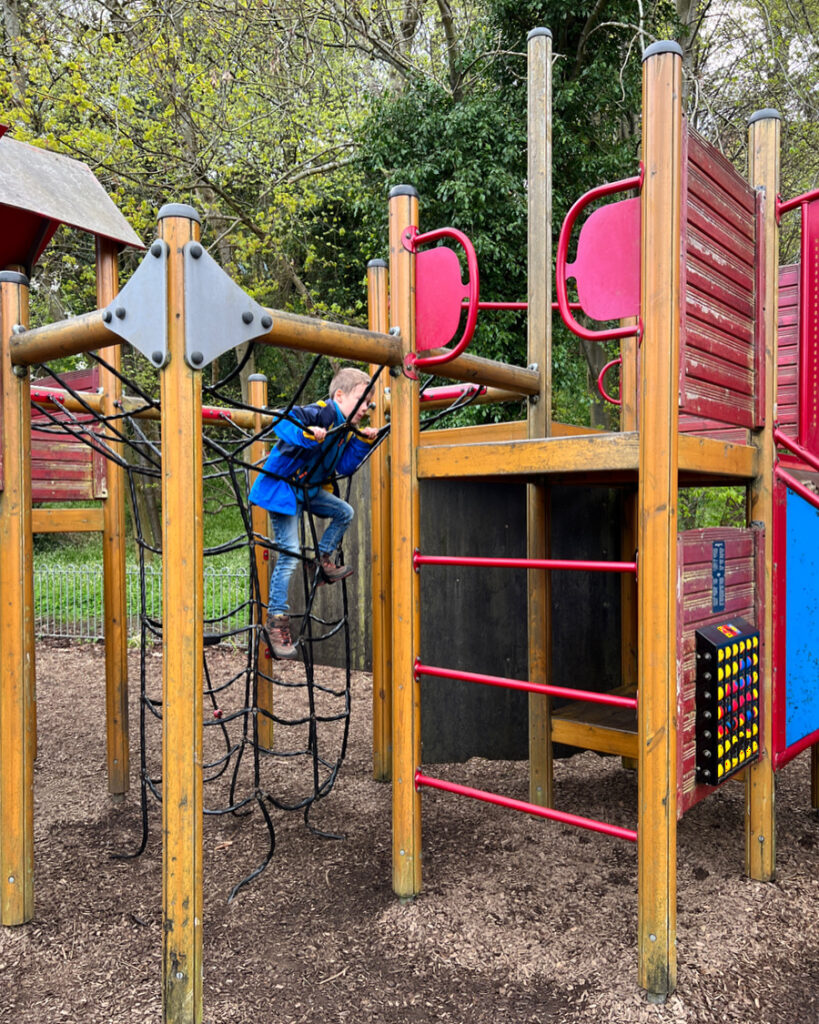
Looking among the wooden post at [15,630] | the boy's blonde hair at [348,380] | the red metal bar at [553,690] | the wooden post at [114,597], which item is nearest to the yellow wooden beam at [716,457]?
the red metal bar at [553,690]

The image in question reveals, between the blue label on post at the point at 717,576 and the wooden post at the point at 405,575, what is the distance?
913mm

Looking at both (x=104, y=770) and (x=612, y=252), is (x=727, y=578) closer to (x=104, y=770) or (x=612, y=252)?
(x=612, y=252)

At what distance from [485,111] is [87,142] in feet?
16.2

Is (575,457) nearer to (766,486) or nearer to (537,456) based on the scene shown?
(537,456)

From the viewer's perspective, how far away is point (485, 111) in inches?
355

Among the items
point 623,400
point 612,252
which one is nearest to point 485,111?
point 623,400

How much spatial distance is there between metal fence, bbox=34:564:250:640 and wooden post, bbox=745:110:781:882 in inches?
271

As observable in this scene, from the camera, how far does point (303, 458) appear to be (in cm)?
328

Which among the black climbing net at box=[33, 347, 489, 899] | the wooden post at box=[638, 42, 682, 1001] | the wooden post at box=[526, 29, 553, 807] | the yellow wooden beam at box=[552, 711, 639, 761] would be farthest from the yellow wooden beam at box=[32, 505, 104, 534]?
the wooden post at box=[638, 42, 682, 1001]

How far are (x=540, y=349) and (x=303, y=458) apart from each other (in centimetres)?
104

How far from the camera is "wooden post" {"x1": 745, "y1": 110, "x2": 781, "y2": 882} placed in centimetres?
265

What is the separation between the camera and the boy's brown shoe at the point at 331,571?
11.5 feet

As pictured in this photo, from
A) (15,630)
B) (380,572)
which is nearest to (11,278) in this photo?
(15,630)

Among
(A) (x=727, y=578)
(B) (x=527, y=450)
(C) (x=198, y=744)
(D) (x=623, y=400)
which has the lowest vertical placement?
(C) (x=198, y=744)
